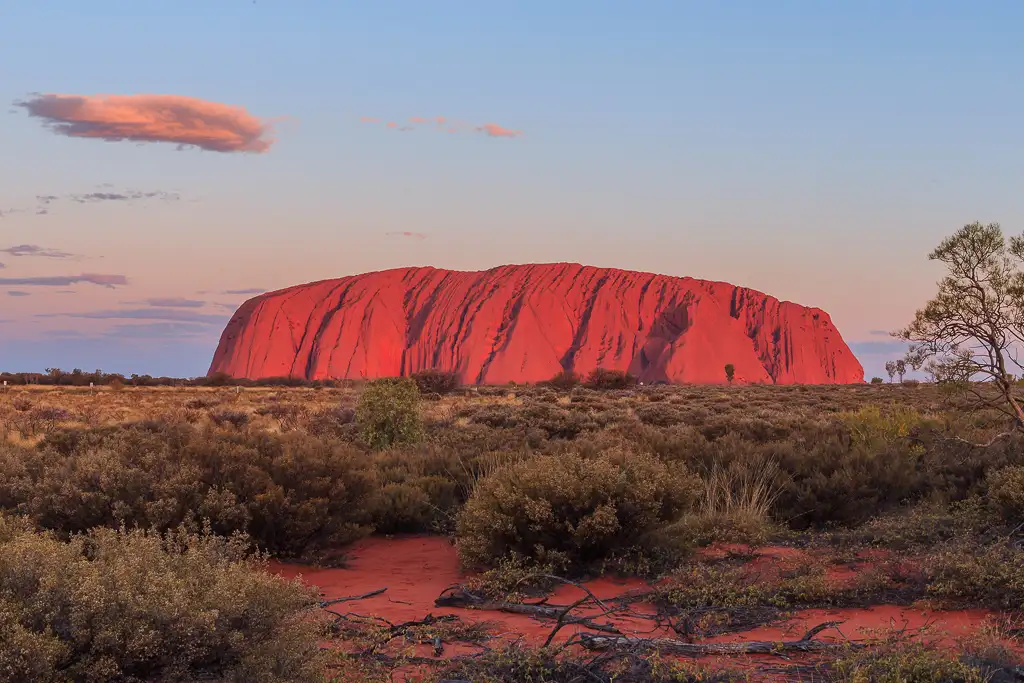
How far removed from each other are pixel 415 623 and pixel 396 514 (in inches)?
163

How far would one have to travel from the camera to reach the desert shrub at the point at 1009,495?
8.19 m

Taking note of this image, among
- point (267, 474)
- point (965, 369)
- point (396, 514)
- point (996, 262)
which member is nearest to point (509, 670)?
point (267, 474)

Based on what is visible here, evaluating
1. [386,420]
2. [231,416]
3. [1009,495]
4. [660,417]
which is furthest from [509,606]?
[231,416]

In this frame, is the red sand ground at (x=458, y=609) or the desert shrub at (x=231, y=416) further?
the desert shrub at (x=231, y=416)

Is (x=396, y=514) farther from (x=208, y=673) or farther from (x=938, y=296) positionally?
(x=938, y=296)

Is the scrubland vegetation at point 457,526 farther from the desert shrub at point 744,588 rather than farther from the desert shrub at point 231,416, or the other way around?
the desert shrub at point 231,416

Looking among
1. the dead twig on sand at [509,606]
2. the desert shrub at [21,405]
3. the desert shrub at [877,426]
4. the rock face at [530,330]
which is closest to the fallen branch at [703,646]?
the dead twig on sand at [509,606]

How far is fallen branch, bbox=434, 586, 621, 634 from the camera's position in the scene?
5952 mm

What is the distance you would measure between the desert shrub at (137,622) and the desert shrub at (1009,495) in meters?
7.08

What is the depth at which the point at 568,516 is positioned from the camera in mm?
8078

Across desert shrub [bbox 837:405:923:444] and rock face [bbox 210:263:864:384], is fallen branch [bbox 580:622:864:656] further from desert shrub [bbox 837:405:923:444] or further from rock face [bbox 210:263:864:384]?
rock face [bbox 210:263:864:384]

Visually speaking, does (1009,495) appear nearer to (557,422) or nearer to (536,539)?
(536,539)

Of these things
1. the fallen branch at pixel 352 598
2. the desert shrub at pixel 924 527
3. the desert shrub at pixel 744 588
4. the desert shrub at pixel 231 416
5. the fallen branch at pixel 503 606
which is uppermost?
the desert shrub at pixel 924 527

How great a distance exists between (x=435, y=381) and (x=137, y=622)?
136ft
